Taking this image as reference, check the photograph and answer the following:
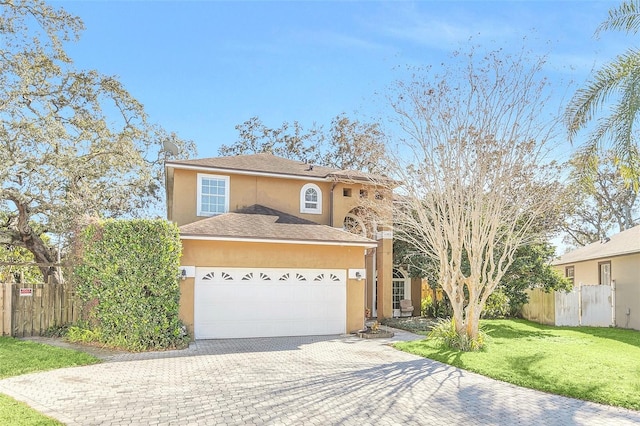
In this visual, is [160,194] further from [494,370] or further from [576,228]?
[576,228]

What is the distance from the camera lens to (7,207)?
60.1 ft

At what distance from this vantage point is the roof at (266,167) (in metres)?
18.2

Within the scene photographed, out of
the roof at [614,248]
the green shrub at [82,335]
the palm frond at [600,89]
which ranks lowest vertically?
the green shrub at [82,335]

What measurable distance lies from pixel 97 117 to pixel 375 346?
14.5m

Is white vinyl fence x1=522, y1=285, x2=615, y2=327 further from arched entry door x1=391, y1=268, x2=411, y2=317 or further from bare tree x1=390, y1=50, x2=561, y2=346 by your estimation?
bare tree x1=390, y1=50, x2=561, y2=346

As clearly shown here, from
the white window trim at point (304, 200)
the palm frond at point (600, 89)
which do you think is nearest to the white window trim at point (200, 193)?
the white window trim at point (304, 200)

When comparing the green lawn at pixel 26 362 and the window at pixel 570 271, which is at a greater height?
the window at pixel 570 271

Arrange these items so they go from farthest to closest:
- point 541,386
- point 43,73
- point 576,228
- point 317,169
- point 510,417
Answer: point 576,228 < point 317,169 < point 43,73 < point 541,386 < point 510,417

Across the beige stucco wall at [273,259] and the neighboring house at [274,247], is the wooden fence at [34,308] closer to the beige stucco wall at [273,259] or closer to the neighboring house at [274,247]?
the beige stucco wall at [273,259]

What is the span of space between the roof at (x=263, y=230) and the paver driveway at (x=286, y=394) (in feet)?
14.0

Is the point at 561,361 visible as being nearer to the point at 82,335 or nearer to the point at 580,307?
the point at 580,307

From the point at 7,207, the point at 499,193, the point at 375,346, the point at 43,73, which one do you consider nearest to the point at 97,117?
the point at 43,73

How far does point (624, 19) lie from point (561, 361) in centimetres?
891

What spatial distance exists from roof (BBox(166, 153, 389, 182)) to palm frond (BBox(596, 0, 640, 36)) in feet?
27.2
